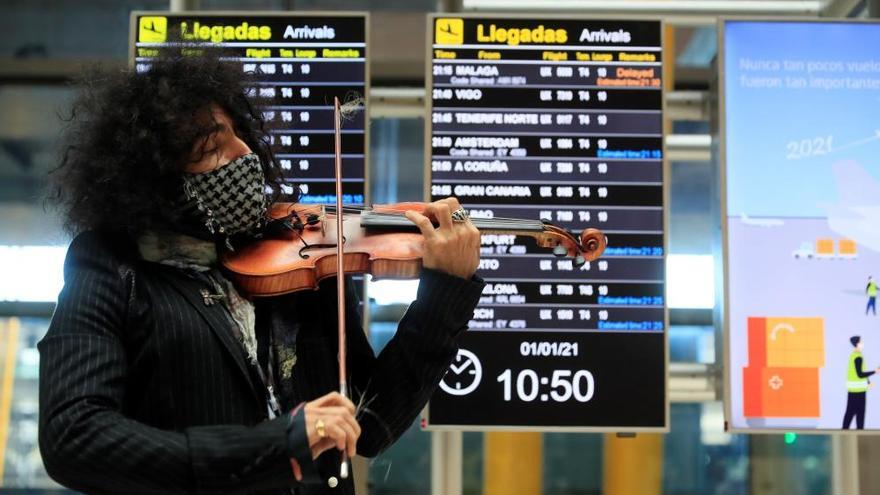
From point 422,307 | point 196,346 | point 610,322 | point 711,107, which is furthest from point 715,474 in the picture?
point 196,346

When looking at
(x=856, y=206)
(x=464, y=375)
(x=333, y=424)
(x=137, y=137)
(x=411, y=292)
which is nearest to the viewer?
(x=333, y=424)

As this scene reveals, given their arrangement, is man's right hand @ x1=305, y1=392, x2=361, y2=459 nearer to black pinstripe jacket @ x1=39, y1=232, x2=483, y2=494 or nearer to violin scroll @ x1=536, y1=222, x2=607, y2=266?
black pinstripe jacket @ x1=39, y1=232, x2=483, y2=494

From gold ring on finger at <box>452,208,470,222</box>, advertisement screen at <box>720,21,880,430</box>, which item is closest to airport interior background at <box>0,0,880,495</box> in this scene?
advertisement screen at <box>720,21,880,430</box>

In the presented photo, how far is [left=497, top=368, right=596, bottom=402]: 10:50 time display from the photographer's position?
3543 millimetres

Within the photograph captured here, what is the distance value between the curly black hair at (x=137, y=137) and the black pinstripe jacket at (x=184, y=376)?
66mm

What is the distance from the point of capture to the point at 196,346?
1.44 meters

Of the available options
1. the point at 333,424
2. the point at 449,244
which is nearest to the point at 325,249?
the point at 449,244

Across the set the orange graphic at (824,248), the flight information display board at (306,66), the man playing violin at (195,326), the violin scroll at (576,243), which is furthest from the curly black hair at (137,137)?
the orange graphic at (824,248)

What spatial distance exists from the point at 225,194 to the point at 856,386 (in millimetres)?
2704

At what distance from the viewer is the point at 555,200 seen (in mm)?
3641

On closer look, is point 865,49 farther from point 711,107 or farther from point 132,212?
point 132,212

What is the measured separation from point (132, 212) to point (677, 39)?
3224mm

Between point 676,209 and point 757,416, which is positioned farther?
point 676,209

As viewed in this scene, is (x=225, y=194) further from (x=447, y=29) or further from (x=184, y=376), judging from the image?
(x=447, y=29)
